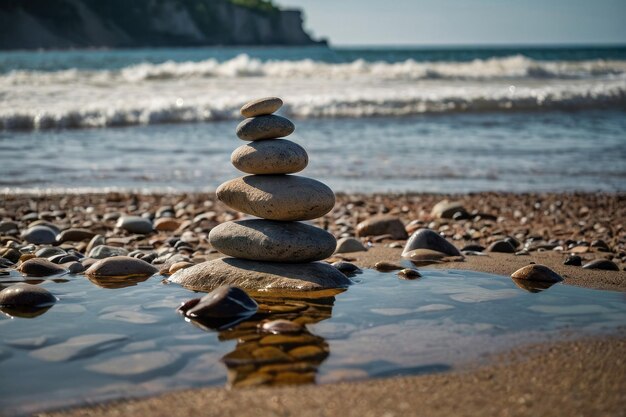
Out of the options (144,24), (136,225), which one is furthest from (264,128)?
(144,24)

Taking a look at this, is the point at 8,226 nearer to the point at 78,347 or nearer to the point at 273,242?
the point at 273,242

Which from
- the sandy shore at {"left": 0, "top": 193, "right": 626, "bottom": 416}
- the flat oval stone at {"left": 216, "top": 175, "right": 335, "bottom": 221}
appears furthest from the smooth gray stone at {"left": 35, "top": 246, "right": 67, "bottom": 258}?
the flat oval stone at {"left": 216, "top": 175, "right": 335, "bottom": 221}

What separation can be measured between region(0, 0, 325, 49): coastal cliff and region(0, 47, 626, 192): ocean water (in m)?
57.0

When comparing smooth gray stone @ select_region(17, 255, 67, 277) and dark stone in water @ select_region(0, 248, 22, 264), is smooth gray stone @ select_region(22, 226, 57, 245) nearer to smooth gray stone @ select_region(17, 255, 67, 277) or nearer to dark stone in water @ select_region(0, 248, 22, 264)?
dark stone in water @ select_region(0, 248, 22, 264)

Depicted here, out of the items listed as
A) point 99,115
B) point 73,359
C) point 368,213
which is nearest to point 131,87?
point 99,115

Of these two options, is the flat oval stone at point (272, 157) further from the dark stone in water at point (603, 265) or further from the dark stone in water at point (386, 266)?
the dark stone in water at point (603, 265)

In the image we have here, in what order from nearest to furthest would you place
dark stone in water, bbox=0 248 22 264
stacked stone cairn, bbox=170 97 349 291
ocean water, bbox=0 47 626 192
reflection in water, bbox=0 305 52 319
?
reflection in water, bbox=0 305 52 319 < stacked stone cairn, bbox=170 97 349 291 < dark stone in water, bbox=0 248 22 264 < ocean water, bbox=0 47 626 192

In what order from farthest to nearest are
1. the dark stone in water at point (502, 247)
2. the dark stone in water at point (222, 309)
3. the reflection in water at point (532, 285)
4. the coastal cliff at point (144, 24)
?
the coastal cliff at point (144, 24) < the dark stone in water at point (502, 247) < the reflection in water at point (532, 285) < the dark stone in water at point (222, 309)

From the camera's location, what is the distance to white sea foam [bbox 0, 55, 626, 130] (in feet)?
59.3

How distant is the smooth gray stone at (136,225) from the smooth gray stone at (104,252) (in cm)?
105

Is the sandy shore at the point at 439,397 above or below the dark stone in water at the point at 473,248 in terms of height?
above

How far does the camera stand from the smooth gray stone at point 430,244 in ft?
20.0

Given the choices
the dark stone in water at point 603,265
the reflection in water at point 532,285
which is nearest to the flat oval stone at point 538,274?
the reflection in water at point 532,285

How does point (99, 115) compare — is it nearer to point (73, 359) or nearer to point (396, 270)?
point (396, 270)
